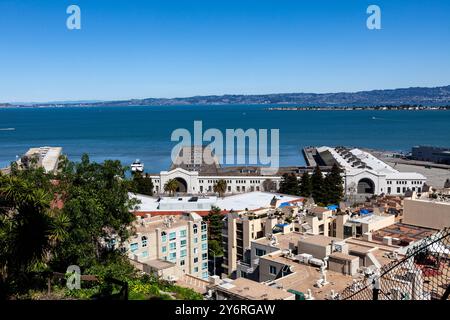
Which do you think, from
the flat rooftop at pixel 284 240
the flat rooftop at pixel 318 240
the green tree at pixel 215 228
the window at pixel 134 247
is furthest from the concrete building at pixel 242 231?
the window at pixel 134 247

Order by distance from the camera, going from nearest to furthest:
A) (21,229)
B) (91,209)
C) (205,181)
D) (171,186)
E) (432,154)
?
(21,229) < (91,209) < (171,186) < (205,181) < (432,154)

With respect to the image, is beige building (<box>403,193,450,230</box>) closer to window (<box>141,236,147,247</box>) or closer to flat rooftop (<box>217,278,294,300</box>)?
flat rooftop (<box>217,278,294,300</box>)

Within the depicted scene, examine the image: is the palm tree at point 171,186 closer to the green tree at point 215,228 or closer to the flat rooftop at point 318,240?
the green tree at point 215,228

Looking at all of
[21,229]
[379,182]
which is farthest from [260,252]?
[379,182]

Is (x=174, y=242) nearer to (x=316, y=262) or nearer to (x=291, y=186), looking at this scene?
(x=316, y=262)

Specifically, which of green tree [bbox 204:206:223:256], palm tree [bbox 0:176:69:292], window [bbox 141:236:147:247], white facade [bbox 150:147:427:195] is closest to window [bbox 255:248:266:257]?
window [bbox 141:236:147:247]

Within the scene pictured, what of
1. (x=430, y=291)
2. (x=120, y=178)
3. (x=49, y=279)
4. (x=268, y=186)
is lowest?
(x=268, y=186)
